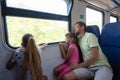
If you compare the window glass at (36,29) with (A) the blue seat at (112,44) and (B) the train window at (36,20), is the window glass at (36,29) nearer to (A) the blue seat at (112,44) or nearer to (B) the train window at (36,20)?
(B) the train window at (36,20)

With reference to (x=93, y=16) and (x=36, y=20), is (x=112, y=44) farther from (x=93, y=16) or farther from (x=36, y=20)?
(x=93, y=16)

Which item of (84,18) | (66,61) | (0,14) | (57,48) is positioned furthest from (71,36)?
(0,14)

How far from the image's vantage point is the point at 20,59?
1.81 m

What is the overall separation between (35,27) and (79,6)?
4.20 feet

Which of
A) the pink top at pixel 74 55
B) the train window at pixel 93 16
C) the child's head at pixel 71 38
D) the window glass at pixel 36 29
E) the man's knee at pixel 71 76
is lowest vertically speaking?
the man's knee at pixel 71 76

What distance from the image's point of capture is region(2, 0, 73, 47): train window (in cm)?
191

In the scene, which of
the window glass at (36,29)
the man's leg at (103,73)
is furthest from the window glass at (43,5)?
the man's leg at (103,73)

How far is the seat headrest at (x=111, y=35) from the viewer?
2471 millimetres

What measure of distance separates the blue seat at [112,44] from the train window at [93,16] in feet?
3.72

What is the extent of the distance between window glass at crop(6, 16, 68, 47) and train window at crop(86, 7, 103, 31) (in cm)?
107

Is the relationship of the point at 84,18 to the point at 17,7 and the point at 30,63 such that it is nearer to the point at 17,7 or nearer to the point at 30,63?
the point at 17,7

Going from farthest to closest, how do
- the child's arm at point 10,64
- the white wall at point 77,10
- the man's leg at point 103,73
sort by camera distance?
1. the white wall at point 77,10
2. the man's leg at point 103,73
3. the child's arm at point 10,64

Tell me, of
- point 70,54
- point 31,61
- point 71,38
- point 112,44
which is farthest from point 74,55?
point 31,61

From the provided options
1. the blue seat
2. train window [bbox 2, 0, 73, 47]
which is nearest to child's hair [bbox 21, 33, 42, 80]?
train window [bbox 2, 0, 73, 47]
